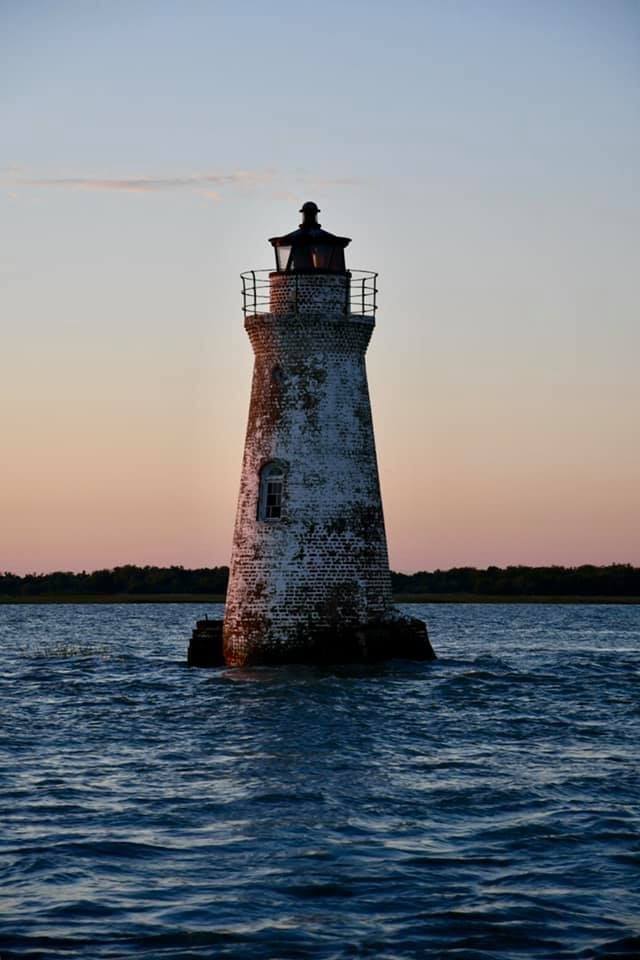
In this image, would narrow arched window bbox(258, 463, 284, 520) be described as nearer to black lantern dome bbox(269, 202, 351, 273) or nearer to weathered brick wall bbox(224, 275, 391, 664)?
weathered brick wall bbox(224, 275, 391, 664)

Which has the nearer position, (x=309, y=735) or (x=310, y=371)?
(x=309, y=735)

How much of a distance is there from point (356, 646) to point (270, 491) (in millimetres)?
4153

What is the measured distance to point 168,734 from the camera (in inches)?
1016

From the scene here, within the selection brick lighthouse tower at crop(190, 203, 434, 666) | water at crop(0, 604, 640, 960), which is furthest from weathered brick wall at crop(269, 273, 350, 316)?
water at crop(0, 604, 640, 960)

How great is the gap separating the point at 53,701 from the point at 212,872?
1780 cm

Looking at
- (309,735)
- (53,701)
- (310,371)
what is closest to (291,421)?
(310,371)

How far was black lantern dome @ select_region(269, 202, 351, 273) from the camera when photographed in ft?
114

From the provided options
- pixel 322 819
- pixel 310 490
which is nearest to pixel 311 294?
pixel 310 490

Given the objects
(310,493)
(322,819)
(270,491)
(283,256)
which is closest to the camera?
(322,819)

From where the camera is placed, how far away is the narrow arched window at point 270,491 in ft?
112

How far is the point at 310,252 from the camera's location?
34.9 meters

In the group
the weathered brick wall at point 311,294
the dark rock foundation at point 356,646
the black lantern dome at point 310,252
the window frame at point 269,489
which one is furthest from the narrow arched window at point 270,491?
the black lantern dome at point 310,252

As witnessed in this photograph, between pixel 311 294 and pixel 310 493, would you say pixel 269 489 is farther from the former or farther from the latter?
pixel 311 294

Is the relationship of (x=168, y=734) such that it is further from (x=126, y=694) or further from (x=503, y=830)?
(x=503, y=830)
